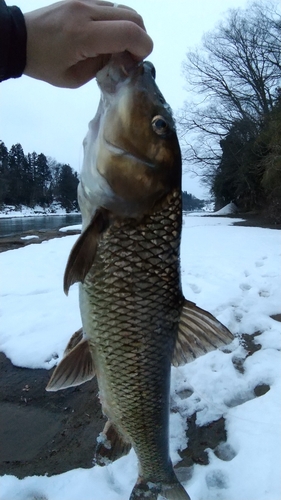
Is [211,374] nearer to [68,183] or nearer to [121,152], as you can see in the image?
[121,152]

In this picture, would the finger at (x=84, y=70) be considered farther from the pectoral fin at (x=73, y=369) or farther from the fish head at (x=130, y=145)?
the pectoral fin at (x=73, y=369)

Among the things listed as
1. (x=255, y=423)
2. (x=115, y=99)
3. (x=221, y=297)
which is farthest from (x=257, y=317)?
(x=115, y=99)

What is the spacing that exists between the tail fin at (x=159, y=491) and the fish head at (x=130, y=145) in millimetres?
1296

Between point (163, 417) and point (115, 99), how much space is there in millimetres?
1411

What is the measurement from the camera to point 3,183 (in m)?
55.6

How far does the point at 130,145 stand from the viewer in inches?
56.3

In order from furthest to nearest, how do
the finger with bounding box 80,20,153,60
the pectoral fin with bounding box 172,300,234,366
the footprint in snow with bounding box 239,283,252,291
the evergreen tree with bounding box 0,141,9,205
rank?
1. the evergreen tree with bounding box 0,141,9,205
2. the footprint in snow with bounding box 239,283,252,291
3. the pectoral fin with bounding box 172,300,234,366
4. the finger with bounding box 80,20,153,60

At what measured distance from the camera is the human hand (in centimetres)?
132

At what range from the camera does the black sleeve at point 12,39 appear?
4.52 feet

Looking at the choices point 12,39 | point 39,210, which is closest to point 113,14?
point 12,39

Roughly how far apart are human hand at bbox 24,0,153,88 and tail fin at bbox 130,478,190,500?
1889 millimetres

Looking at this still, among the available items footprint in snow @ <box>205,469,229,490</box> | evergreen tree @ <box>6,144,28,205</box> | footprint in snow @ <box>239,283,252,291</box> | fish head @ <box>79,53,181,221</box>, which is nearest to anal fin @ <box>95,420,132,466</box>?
footprint in snow @ <box>205,469,229,490</box>

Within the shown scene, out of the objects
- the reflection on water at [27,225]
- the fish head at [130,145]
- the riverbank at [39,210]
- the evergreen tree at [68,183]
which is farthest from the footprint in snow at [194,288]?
the riverbank at [39,210]

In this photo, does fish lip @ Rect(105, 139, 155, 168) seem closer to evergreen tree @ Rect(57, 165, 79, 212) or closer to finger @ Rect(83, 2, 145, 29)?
finger @ Rect(83, 2, 145, 29)
